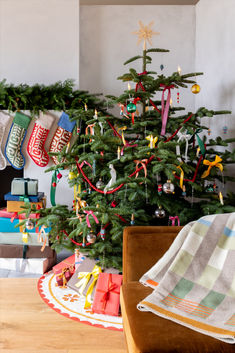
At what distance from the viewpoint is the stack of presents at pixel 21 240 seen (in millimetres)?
2328

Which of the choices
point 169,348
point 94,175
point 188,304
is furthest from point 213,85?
point 169,348

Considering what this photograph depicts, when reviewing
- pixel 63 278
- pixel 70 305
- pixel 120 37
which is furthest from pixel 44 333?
pixel 120 37

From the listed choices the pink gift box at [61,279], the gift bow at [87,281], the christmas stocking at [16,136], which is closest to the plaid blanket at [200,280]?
the gift bow at [87,281]

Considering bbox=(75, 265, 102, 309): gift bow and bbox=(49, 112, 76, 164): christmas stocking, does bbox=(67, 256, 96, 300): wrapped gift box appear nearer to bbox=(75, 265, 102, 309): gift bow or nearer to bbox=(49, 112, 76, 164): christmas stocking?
bbox=(75, 265, 102, 309): gift bow

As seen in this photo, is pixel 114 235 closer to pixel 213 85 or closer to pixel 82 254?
pixel 82 254

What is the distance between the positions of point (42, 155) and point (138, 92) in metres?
1.12

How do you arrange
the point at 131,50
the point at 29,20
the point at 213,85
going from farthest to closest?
1. the point at 131,50
2. the point at 29,20
3. the point at 213,85

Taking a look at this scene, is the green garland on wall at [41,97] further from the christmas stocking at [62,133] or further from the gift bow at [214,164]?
the gift bow at [214,164]

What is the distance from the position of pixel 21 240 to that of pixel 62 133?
3.04 feet

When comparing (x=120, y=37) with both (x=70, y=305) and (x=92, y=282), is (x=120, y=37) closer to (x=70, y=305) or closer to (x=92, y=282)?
(x=92, y=282)

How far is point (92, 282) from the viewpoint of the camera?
73.8 inches

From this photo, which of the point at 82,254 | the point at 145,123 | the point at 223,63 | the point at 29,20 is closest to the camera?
the point at 145,123

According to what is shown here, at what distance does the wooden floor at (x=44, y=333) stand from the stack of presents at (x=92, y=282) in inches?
6.4

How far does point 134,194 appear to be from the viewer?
1716mm
